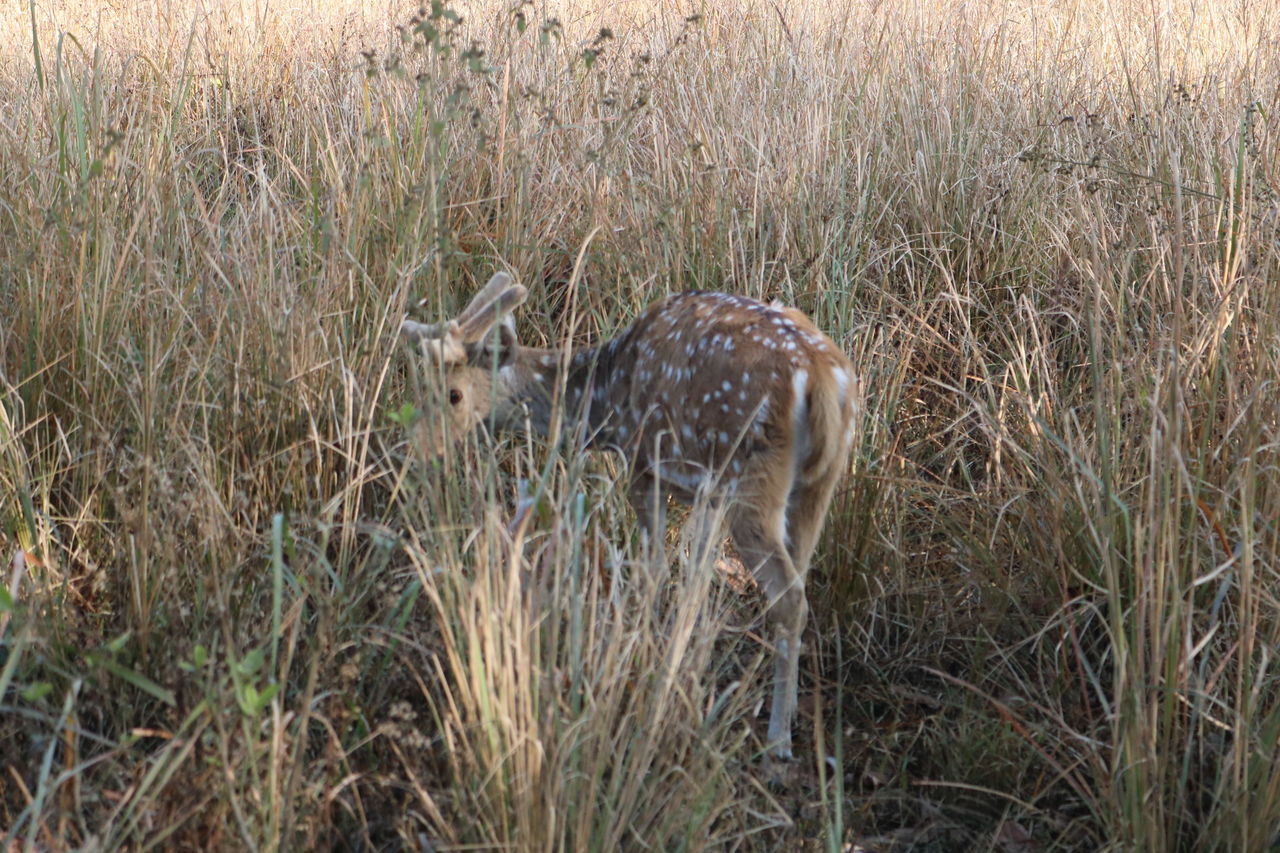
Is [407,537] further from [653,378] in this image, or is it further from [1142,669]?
[1142,669]

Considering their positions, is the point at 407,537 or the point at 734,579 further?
the point at 734,579

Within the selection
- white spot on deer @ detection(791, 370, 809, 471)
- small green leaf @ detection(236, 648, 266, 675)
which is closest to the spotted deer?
white spot on deer @ detection(791, 370, 809, 471)

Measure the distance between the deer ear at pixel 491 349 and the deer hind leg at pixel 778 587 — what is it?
0.97m

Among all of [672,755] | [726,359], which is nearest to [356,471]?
[726,359]

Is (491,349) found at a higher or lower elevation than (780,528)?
higher

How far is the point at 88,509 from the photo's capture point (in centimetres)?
350

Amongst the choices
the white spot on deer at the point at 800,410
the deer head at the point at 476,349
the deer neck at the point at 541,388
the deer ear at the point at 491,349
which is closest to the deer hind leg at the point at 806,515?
the white spot on deer at the point at 800,410

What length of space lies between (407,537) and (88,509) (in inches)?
32.1

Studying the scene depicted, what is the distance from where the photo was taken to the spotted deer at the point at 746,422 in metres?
3.50

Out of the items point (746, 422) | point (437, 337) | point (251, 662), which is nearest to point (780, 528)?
point (746, 422)

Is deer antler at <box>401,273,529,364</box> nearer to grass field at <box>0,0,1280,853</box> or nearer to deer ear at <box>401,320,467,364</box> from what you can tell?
deer ear at <box>401,320,467,364</box>

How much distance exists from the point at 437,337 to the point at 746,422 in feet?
2.98

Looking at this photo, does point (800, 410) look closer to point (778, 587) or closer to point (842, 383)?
point (842, 383)

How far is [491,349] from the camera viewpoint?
13.7 ft
